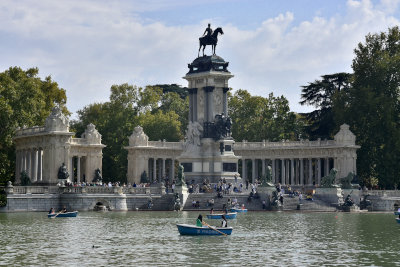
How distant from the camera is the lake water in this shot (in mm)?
39250

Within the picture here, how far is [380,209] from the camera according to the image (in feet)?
285

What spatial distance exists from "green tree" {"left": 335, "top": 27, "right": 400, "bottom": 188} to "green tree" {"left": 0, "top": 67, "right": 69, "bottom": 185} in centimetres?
3769

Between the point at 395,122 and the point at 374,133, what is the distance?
9.23 feet

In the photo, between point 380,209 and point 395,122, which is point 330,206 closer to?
point 380,209

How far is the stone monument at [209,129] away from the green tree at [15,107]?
1996cm

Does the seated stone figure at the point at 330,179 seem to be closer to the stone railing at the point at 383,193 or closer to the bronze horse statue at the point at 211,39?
the stone railing at the point at 383,193

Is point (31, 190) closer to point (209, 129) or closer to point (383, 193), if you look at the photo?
point (209, 129)

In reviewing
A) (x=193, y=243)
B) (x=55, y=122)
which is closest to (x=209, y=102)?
(x=55, y=122)

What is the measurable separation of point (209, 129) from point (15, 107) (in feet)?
79.6

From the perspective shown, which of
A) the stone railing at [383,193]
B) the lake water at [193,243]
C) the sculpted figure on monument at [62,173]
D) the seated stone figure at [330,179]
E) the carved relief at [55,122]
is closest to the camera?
the lake water at [193,243]

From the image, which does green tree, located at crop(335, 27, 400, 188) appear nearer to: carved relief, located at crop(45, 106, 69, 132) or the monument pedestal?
→ the monument pedestal

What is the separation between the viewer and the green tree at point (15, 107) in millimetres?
100000

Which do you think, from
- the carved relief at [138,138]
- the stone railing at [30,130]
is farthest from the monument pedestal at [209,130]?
the stone railing at [30,130]

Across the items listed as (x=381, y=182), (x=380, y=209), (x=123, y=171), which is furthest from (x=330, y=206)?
(x=123, y=171)
